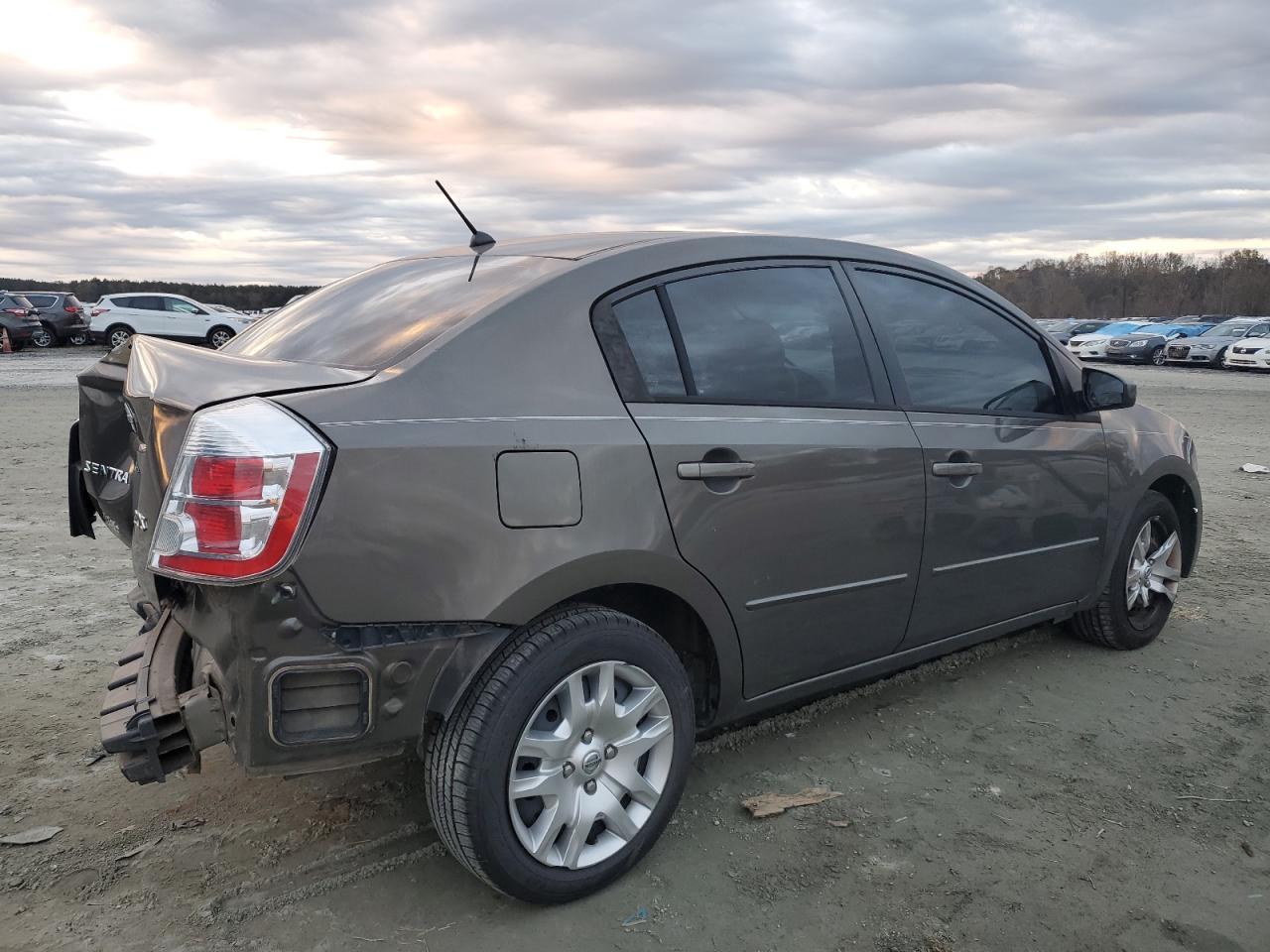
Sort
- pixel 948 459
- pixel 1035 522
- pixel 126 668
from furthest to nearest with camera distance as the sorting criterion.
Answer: pixel 1035 522 → pixel 948 459 → pixel 126 668

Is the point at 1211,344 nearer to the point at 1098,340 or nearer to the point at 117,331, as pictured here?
the point at 1098,340

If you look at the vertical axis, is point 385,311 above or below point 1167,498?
above

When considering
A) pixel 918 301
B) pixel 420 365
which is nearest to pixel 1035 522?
pixel 918 301

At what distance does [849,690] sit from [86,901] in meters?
2.67

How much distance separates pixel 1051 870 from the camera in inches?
111

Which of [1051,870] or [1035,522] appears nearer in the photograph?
[1051,870]

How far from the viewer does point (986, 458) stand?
3.58m

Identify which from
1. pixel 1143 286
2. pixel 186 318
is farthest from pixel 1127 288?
pixel 186 318

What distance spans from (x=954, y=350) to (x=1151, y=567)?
171 cm

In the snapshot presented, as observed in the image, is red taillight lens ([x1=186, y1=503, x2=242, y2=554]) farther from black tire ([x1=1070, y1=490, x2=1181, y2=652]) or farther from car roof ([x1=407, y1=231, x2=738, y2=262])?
black tire ([x1=1070, y1=490, x2=1181, y2=652])

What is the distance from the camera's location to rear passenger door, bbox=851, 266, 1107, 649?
3.46 meters

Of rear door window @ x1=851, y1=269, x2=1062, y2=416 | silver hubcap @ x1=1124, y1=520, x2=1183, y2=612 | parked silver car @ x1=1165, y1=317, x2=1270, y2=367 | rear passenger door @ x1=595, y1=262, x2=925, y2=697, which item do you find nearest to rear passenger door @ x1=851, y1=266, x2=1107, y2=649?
rear door window @ x1=851, y1=269, x2=1062, y2=416

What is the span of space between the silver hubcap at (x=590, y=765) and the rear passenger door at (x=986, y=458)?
1.17 meters

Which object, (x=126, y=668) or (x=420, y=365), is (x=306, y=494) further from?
(x=126, y=668)
